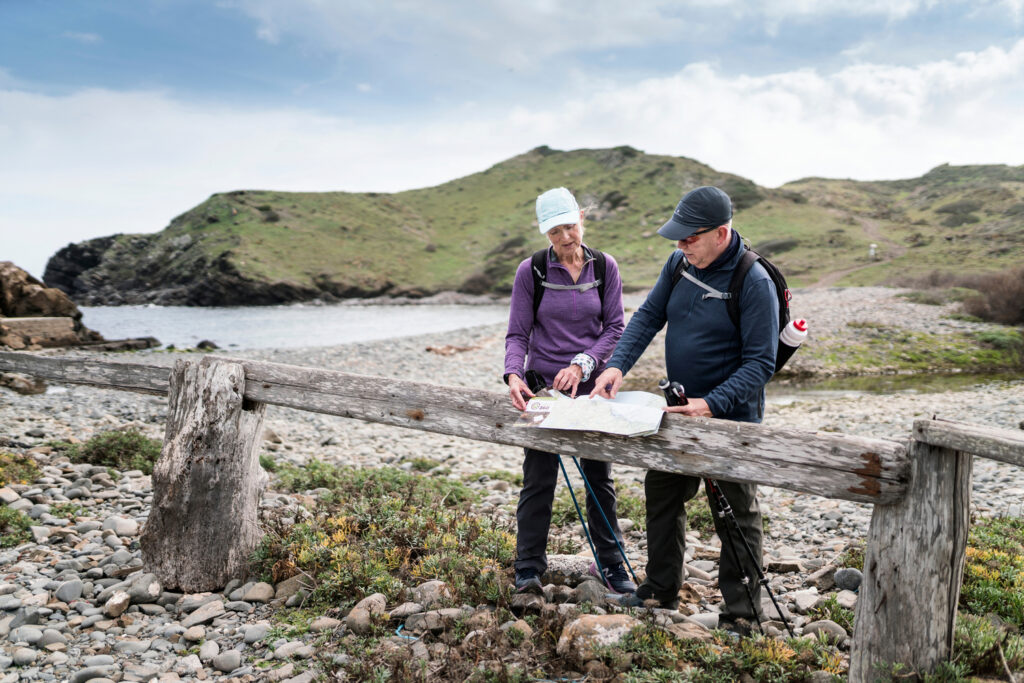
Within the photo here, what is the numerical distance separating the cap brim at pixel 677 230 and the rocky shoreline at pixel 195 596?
1698 mm

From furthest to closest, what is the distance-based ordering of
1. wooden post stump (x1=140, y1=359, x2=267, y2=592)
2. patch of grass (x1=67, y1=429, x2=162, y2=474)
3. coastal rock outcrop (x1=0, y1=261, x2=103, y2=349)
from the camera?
coastal rock outcrop (x1=0, y1=261, x2=103, y2=349), patch of grass (x1=67, y1=429, x2=162, y2=474), wooden post stump (x1=140, y1=359, x2=267, y2=592)

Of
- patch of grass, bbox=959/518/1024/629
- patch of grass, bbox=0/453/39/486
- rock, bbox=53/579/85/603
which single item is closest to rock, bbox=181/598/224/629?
rock, bbox=53/579/85/603

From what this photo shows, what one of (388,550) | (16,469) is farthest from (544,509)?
(16,469)

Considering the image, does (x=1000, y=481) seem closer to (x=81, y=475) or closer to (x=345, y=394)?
(x=345, y=394)

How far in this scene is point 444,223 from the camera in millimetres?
126938

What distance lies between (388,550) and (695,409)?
2.77 meters

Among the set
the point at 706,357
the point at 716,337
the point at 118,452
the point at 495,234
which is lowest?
the point at 118,452

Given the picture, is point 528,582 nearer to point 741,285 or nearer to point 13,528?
point 741,285

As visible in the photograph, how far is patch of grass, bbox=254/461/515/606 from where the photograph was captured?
441cm

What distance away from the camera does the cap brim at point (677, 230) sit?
3.48 meters

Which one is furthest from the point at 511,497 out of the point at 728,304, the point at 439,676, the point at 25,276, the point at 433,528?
the point at 25,276

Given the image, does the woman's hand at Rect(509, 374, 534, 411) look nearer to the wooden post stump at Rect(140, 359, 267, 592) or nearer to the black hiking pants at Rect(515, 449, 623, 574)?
the black hiking pants at Rect(515, 449, 623, 574)

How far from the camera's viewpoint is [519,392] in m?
3.92

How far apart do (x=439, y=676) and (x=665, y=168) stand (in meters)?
123
